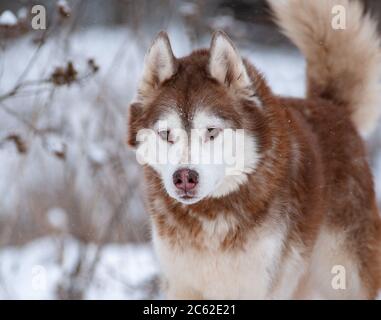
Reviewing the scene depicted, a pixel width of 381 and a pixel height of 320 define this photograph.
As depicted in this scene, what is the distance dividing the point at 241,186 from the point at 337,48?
1.38m

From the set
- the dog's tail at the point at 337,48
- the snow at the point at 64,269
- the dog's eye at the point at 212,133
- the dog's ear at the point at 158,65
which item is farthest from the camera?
the snow at the point at 64,269

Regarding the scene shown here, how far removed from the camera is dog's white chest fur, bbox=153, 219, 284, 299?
3.74m

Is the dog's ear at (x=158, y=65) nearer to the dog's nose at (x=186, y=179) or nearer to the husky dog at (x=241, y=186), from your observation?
the husky dog at (x=241, y=186)

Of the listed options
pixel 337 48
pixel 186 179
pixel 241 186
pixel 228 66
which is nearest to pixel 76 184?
pixel 337 48

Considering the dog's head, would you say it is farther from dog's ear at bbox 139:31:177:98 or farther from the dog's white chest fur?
the dog's white chest fur

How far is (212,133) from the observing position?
352 cm

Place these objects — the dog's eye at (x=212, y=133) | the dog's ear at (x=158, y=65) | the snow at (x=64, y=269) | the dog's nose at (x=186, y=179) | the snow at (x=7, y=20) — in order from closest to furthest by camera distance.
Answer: the dog's nose at (x=186, y=179) < the dog's eye at (x=212, y=133) < the dog's ear at (x=158, y=65) < the snow at (x=7, y=20) < the snow at (x=64, y=269)

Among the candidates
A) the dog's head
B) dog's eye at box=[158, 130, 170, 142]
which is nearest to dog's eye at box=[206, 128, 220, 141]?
the dog's head

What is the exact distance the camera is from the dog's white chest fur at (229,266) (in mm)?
3740

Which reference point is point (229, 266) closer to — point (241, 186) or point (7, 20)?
point (241, 186)

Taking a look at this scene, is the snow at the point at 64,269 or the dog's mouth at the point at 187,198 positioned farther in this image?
the snow at the point at 64,269

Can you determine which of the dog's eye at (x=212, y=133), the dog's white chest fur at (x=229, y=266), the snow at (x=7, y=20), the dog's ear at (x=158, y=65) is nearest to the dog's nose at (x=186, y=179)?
the dog's eye at (x=212, y=133)

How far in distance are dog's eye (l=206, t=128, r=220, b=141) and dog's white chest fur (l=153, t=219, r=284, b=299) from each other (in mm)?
515

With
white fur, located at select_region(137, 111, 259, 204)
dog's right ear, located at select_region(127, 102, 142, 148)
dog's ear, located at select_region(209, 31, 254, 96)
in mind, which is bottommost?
white fur, located at select_region(137, 111, 259, 204)
